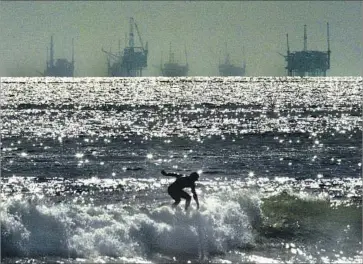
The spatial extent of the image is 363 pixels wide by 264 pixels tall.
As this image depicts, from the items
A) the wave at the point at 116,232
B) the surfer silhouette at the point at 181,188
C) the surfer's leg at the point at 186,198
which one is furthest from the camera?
the surfer's leg at the point at 186,198

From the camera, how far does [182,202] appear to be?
81.4 ft

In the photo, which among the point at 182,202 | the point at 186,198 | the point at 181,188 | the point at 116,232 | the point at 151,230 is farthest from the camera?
the point at 182,202

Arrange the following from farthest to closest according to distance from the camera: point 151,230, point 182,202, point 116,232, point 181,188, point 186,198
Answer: point 182,202
point 186,198
point 181,188
point 151,230
point 116,232

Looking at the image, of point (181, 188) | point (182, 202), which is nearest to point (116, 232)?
point (181, 188)

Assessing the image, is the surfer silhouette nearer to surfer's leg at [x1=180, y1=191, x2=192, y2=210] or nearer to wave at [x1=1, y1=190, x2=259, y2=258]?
surfer's leg at [x1=180, y1=191, x2=192, y2=210]

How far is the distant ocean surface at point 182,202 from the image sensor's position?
20.9 meters

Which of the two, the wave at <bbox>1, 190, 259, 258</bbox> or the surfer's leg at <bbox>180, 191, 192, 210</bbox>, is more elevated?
the surfer's leg at <bbox>180, 191, 192, 210</bbox>

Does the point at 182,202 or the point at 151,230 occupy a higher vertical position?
the point at 182,202

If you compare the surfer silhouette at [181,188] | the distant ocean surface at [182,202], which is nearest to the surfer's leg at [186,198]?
the surfer silhouette at [181,188]

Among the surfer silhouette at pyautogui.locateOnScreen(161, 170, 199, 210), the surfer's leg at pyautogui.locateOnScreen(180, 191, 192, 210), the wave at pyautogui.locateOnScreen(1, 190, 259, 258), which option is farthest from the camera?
the surfer's leg at pyautogui.locateOnScreen(180, 191, 192, 210)

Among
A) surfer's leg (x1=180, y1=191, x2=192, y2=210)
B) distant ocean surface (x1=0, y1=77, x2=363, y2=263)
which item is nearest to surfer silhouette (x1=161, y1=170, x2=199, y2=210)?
surfer's leg (x1=180, y1=191, x2=192, y2=210)

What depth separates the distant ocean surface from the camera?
68.6ft

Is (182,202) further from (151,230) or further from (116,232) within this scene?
(116,232)

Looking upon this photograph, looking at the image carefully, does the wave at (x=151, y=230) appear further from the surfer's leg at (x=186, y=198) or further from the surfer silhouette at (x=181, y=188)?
the surfer silhouette at (x=181, y=188)
